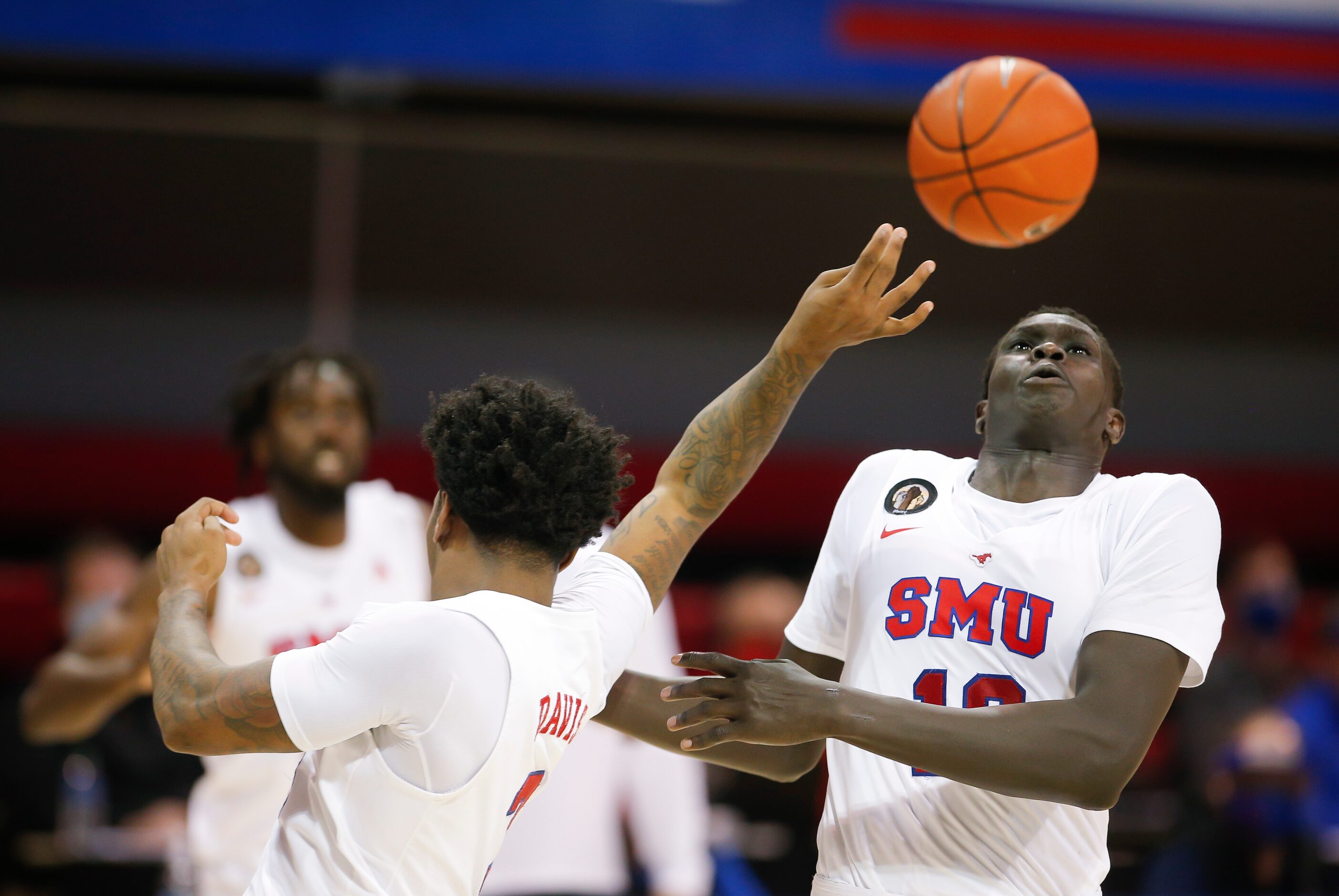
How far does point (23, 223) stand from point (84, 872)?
517 centimetres

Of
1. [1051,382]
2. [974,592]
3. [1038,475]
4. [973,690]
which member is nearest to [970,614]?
[974,592]

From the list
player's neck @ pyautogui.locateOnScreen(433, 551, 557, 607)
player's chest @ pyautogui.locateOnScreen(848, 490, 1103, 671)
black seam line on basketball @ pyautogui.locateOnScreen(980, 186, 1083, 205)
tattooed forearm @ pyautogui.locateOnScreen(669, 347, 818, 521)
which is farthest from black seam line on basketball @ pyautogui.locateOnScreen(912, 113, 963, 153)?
player's neck @ pyautogui.locateOnScreen(433, 551, 557, 607)

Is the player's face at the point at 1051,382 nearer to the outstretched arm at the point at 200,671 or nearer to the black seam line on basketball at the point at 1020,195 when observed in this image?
the black seam line on basketball at the point at 1020,195

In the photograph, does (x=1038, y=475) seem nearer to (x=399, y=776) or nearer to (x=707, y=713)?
(x=707, y=713)

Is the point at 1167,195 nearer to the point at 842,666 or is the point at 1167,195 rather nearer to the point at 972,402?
the point at 972,402

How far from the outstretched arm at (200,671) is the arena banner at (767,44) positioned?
640cm

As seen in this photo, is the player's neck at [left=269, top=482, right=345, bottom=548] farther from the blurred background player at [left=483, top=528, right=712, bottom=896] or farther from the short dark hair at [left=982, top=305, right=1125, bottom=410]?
the short dark hair at [left=982, top=305, right=1125, bottom=410]

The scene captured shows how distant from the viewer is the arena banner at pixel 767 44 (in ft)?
27.6

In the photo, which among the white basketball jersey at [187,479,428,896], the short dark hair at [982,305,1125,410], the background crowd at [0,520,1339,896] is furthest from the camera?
the background crowd at [0,520,1339,896]

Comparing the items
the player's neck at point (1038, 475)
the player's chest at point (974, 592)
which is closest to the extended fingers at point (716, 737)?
the player's chest at point (974, 592)

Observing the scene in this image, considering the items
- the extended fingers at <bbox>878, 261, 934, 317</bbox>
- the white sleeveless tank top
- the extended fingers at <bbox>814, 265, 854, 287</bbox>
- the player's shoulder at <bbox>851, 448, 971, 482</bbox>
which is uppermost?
the extended fingers at <bbox>814, 265, 854, 287</bbox>

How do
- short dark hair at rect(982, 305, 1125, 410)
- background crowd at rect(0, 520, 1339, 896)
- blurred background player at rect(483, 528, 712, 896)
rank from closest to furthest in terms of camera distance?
1. short dark hair at rect(982, 305, 1125, 410)
2. blurred background player at rect(483, 528, 712, 896)
3. background crowd at rect(0, 520, 1339, 896)

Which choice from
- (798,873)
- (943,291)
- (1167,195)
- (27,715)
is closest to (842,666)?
(943,291)

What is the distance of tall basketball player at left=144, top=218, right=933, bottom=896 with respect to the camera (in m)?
2.31
